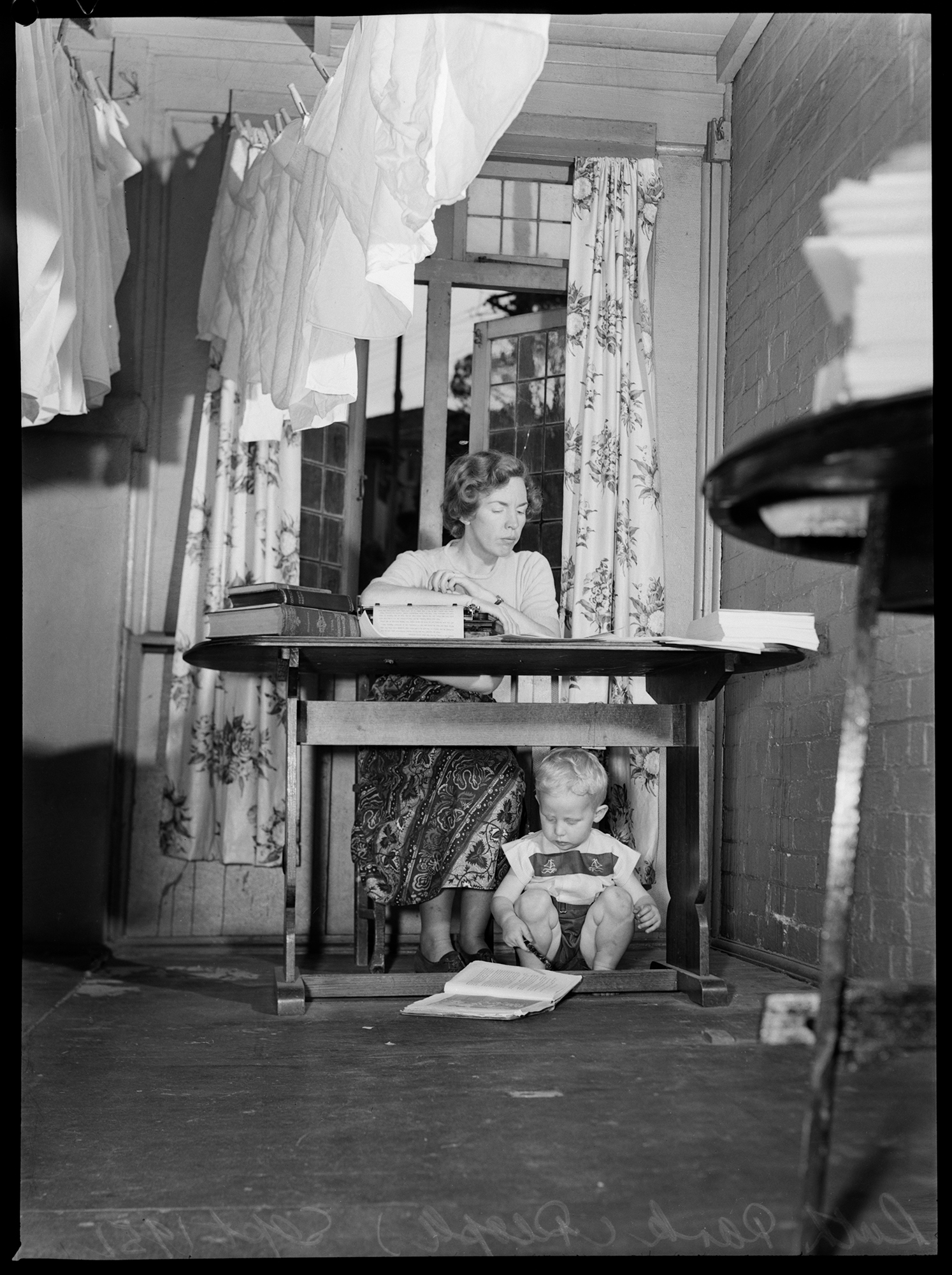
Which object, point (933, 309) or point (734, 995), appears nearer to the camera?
point (933, 309)

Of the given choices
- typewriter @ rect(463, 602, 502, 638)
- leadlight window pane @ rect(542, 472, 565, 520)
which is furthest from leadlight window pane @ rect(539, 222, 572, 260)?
typewriter @ rect(463, 602, 502, 638)

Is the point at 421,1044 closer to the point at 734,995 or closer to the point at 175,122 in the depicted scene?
the point at 734,995

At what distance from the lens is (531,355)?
3.73 m

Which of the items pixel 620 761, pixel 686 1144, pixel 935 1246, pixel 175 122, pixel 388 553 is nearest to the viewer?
pixel 935 1246

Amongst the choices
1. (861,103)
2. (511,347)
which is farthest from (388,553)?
(861,103)

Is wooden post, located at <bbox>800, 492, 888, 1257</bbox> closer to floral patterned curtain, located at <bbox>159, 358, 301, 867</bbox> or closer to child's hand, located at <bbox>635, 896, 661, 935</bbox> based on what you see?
child's hand, located at <bbox>635, 896, 661, 935</bbox>

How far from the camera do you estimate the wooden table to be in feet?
7.72

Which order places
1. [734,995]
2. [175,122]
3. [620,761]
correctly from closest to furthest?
[734,995] → [620,761] → [175,122]

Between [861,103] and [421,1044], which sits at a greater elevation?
[861,103]

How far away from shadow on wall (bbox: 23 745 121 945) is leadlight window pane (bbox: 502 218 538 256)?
6.72 ft

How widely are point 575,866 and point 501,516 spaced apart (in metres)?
0.93

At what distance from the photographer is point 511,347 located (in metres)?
3.76

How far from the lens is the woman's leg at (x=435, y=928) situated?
2770 millimetres

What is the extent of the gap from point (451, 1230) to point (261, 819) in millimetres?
2338
